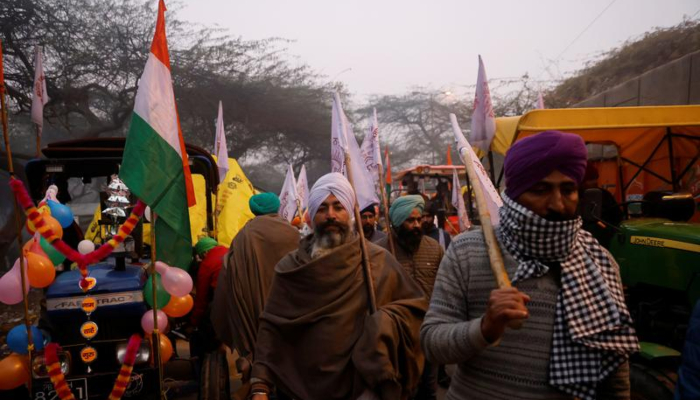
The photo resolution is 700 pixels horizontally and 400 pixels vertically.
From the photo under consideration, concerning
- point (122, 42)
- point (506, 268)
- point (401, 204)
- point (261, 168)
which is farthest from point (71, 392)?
point (261, 168)

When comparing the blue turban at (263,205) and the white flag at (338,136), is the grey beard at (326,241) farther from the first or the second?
the blue turban at (263,205)

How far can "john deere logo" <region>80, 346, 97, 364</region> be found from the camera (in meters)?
4.38

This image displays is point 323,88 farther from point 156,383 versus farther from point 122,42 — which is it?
point 156,383

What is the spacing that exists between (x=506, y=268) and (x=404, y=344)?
4.14 ft

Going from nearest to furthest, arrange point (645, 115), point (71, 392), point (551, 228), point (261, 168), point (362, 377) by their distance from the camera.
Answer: point (551, 228), point (362, 377), point (71, 392), point (645, 115), point (261, 168)

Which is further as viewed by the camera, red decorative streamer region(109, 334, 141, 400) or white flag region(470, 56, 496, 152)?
white flag region(470, 56, 496, 152)

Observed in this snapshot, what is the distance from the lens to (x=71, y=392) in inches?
168

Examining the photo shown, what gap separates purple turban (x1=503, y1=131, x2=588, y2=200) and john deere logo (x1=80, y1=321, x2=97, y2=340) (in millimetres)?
3552

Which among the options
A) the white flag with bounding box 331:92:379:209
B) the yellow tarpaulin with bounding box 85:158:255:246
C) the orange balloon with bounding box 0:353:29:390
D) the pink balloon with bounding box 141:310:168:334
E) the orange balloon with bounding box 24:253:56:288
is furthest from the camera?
the yellow tarpaulin with bounding box 85:158:255:246

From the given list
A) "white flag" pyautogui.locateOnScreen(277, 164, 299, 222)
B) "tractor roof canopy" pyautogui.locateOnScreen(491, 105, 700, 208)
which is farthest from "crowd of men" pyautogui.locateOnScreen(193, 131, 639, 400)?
"white flag" pyautogui.locateOnScreen(277, 164, 299, 222)

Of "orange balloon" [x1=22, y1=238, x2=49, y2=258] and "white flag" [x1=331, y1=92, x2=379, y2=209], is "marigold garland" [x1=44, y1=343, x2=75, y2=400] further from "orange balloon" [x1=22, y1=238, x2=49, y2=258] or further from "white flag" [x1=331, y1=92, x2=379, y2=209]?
"white flag" [x1=331, y1=92, x2=379, y2=209]

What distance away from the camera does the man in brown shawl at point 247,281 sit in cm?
501

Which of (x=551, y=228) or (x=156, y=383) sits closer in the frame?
(x=551, y=228)

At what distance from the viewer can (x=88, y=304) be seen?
14.2 ft
